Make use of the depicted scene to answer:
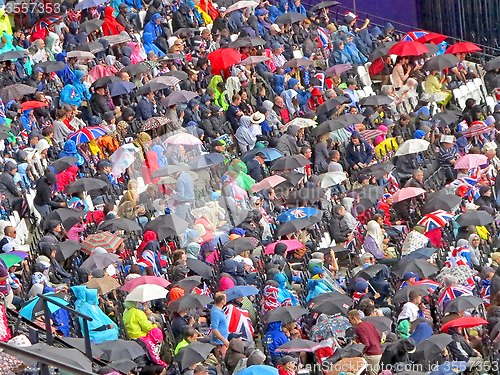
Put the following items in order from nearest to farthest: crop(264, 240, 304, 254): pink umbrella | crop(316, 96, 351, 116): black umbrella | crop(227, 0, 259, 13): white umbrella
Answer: crop(264, 240, 304, 254): pink umbrella, crop(316, 96, 351, 116): black umbrella, crop(227, 0, 259, 13): white umbrella

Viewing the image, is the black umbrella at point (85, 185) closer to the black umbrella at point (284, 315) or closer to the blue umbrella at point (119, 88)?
the blue umbrella at point (119, 88)

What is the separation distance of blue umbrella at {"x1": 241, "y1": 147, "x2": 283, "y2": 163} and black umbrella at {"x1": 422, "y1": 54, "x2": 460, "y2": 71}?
6.21 meters

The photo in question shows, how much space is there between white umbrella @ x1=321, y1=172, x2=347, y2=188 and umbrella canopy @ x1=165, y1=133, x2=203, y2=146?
2584 millimetres

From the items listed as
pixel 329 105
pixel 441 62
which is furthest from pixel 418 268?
pixel 441 62

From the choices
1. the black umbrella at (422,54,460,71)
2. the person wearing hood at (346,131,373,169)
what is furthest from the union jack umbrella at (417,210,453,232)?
the black umbrella at (422,54,460,71)

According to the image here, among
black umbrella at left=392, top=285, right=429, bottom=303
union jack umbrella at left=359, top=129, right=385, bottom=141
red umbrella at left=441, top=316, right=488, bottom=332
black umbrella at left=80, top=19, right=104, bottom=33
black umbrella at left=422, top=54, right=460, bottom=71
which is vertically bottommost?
black umbrella at left=422, top=54, right=460, bottom=71

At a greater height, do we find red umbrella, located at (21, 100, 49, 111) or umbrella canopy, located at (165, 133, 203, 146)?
red umbrella, located at (21, 100, 49, 111)

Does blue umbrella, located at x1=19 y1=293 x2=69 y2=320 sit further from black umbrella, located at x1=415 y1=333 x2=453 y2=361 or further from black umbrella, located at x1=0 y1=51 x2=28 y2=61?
black umbrella, located at x1=0 y1=51 x2=28 y2=61

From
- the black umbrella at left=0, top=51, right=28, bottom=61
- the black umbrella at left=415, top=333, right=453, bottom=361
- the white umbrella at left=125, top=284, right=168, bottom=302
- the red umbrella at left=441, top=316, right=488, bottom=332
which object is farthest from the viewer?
the black umbrella at left=0, top=51, right=28, bottom=61

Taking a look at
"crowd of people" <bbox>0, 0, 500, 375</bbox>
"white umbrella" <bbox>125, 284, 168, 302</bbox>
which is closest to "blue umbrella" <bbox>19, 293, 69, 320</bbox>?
"crowd of people" <bbox>0, 0, 500, 375</bbox>

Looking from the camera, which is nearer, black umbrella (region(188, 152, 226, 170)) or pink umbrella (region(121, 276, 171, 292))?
pink umbrella (region(121, 276, 171, 292))

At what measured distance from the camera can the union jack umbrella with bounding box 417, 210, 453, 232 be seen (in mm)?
20484

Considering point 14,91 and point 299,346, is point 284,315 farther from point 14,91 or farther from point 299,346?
point 14,91

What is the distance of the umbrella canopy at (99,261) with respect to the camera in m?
18.1
